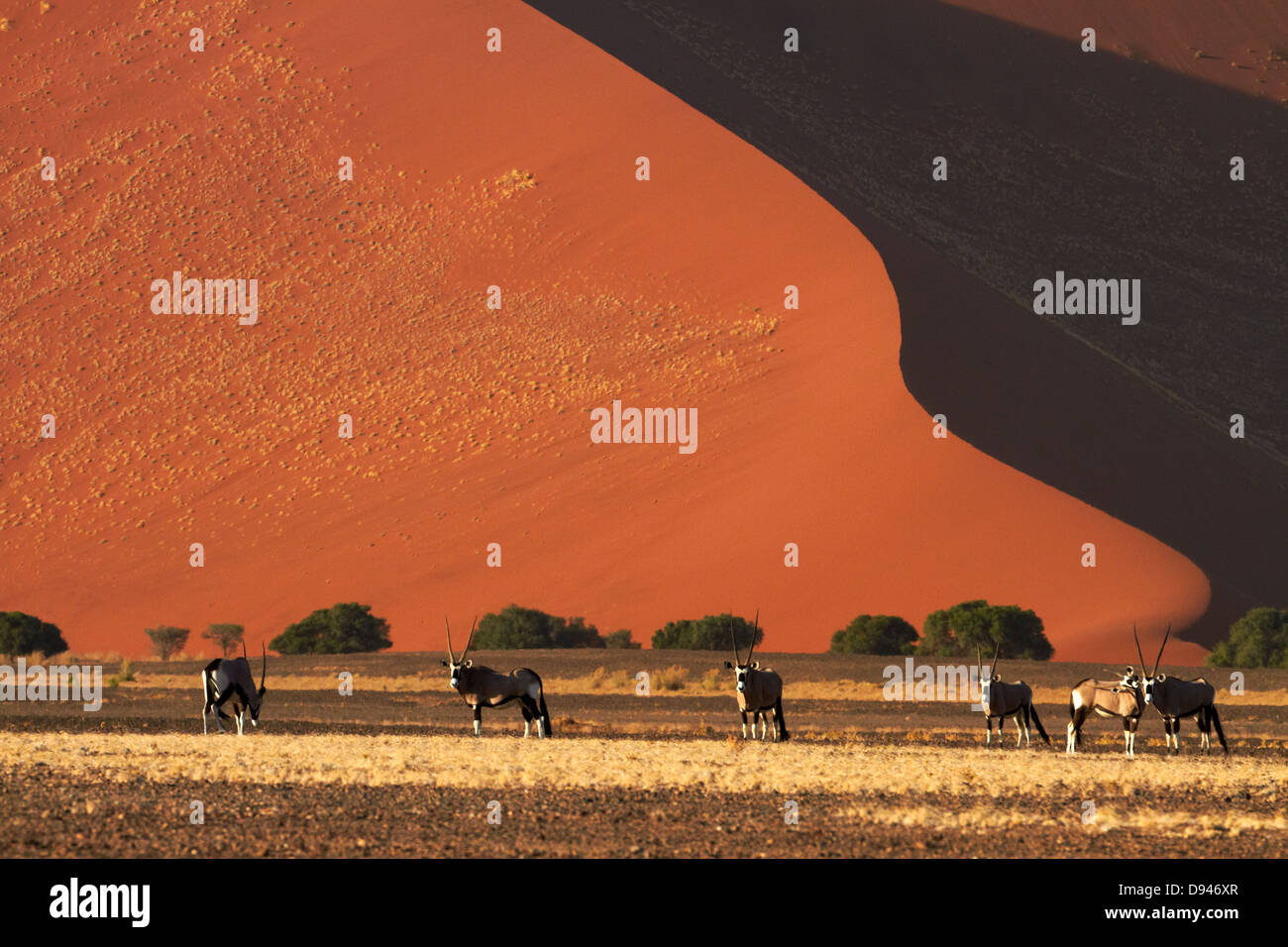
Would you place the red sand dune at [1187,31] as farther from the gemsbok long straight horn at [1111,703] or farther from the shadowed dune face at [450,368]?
the gemsbok long straight horn at [1111,703]

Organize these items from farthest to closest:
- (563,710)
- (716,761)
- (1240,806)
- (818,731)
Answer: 1. (563,710)
2. (818,731)
3. (716,761)
4. (1240,806)

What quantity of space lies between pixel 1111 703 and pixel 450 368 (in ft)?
112

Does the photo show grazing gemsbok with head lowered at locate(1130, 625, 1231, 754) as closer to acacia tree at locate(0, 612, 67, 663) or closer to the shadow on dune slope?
the shadow on dune slope

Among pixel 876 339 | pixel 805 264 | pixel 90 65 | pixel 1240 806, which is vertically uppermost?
pixel 90 65

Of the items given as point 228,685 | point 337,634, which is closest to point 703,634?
point 337,634

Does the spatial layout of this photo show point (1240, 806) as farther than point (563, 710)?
No

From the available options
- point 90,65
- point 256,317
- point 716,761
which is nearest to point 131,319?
point 256,317

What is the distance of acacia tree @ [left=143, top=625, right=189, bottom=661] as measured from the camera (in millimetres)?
40031

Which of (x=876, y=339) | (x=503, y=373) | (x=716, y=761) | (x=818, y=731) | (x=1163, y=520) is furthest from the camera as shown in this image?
(x=503, y=373)

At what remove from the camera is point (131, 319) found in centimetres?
5375

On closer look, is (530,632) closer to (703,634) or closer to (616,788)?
(703,634)

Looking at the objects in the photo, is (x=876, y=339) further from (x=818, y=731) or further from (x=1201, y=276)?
(x=1201, y=276)

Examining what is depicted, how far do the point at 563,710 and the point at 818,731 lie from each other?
562 centimetres

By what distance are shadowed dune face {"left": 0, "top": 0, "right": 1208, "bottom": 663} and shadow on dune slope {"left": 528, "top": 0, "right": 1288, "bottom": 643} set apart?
2.72 m
